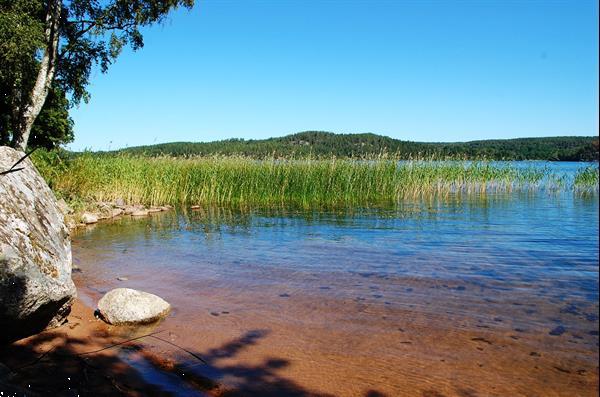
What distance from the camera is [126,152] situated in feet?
79.4

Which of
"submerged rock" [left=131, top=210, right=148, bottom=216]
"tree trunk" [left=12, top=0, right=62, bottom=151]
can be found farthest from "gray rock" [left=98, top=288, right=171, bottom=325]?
"submerged rock" [left=131, top=210, right=148, bottom=216]

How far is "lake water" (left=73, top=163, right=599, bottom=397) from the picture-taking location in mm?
4285

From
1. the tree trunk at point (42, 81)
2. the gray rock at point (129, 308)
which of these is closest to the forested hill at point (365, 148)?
the gray rock at point (129, 308)

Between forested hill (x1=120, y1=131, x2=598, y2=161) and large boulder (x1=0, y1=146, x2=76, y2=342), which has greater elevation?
forested hill (x1=120, y1=131, x2=598, y2=161)

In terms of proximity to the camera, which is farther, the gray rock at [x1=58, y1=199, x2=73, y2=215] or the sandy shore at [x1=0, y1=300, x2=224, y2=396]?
the gray rock at [x1=58, y1=199, x2=73, y2=215]

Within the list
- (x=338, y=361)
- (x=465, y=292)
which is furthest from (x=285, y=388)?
(x=465, y=292)

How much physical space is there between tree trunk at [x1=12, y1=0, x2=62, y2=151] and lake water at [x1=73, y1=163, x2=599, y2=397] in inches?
186

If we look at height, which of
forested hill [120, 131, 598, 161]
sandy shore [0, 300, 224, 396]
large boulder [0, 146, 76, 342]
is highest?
forested hill [120, 131, 598, 161]

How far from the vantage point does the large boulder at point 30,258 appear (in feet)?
13.0

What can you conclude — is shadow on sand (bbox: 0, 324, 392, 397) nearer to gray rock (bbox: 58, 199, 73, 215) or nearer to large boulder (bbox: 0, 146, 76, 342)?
large boulder (bbox: 0, 146, 76, 342)

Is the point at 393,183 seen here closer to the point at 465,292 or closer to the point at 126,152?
the point at 126,152

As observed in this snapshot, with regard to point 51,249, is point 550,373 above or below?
below

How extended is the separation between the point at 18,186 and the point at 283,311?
3194mm

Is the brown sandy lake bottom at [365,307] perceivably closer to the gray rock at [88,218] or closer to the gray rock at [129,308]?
the gray rock at [129,308]
